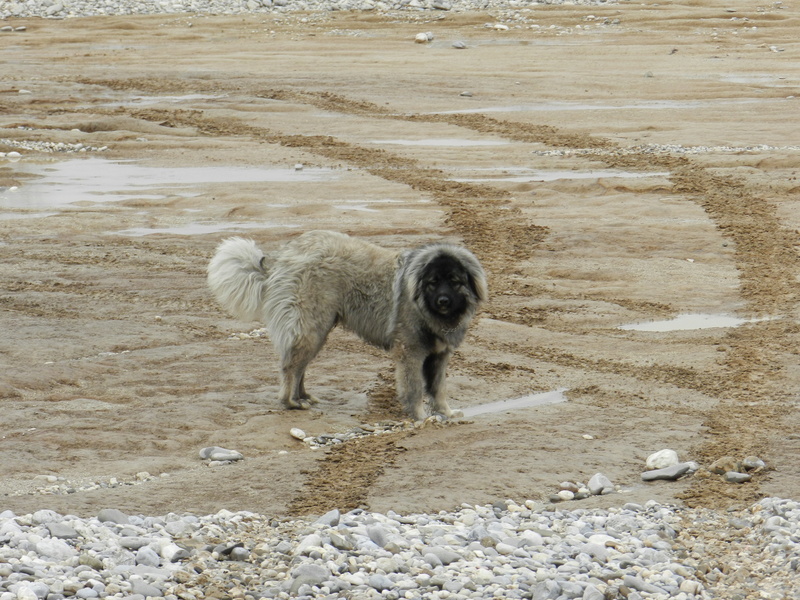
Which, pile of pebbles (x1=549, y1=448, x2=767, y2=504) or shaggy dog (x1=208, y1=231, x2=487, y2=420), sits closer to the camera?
pile of pebbles (x1=549, y1=448, x2=767, y2=504)

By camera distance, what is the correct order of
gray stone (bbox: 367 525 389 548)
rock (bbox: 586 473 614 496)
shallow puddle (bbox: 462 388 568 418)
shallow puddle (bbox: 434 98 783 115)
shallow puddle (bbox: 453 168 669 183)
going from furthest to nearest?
shallow puddle (bbox: 434 98 783 115) < shallow puddle (bbox: 453 168 669 183) < shallow puddle (bbox: 462 388 568 418) < rock (bbox: 586 473 614 496) < gray stone (bbox: 367 525 389 548)

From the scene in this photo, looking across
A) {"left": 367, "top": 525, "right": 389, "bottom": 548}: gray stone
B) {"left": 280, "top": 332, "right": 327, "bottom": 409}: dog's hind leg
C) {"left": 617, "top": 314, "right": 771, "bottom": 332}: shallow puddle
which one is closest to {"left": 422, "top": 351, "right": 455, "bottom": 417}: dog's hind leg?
{"left": 280, "top": 332, "right": 327, "bottom": 409}: dog's hind leg

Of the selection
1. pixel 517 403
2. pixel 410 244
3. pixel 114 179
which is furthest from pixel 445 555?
pixel 114 179

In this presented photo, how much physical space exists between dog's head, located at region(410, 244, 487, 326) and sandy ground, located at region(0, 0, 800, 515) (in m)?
0.95

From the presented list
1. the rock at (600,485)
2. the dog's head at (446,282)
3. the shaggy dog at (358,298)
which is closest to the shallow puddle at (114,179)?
the shaggy dog at (358,298)

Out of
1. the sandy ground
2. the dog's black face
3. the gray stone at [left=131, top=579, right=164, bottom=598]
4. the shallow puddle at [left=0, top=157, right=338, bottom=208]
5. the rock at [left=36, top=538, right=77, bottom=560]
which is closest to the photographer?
the gray stone at [left=131, top=579, right=164, bottom=598]

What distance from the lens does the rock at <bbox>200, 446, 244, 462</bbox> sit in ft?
25.9

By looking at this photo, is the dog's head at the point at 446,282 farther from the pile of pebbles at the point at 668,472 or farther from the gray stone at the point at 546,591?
the gray stone at the point at 546,591

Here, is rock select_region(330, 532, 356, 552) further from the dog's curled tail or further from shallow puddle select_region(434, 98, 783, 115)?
shallow puddle select_region(434, 98, 783, 115)

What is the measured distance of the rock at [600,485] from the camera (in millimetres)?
7293

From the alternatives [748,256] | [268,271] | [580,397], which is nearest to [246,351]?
[268,271]

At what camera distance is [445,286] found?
8789 mm

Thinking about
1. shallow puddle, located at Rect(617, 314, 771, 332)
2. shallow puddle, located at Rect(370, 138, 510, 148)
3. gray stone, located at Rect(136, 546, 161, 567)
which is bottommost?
shallow puddle, located at Rect(617, 314, 771, 332)

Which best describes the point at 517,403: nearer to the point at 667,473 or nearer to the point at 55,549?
the point at 667,473
